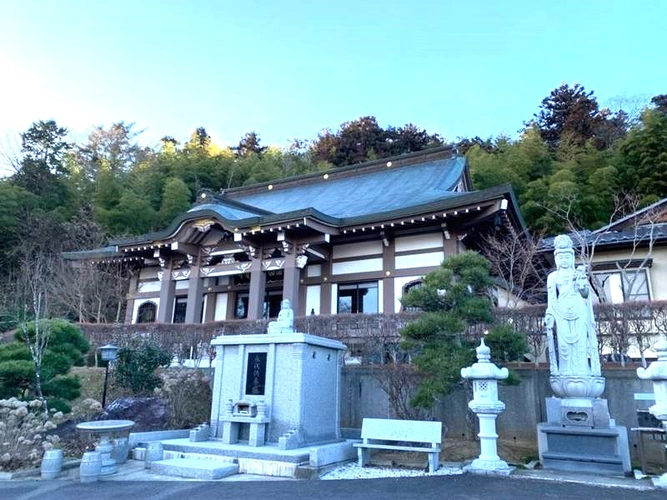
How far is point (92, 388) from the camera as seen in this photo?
10.8 metres

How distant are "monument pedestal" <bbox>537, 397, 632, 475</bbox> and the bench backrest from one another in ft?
4.71

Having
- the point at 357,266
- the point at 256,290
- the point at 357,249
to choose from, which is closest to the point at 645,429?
the point at 357,266

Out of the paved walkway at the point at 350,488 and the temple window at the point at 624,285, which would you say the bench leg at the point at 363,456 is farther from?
the temple window at the point at 624,285

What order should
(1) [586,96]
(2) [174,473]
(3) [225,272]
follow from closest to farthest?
(2) [174,473] → (3) [225,272] → (1) [586,96]

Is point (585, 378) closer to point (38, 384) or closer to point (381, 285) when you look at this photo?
point (381, 285)

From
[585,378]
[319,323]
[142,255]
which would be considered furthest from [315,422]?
[142,255]

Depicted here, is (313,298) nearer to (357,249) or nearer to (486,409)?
(357,249)

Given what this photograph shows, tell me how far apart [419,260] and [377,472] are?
7417mm

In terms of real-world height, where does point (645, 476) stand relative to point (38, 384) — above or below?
below

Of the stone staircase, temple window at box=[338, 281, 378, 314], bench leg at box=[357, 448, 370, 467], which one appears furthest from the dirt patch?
temple window at box=[338, 281, 378, 314]

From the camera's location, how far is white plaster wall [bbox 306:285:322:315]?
1406 cm

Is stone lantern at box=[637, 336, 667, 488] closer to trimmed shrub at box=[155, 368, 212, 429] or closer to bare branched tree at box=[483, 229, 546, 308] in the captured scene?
bare branched tree at box=[483, 229, 546, 308]

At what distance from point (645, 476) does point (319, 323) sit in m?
6.27

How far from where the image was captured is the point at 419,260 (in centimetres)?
1273
